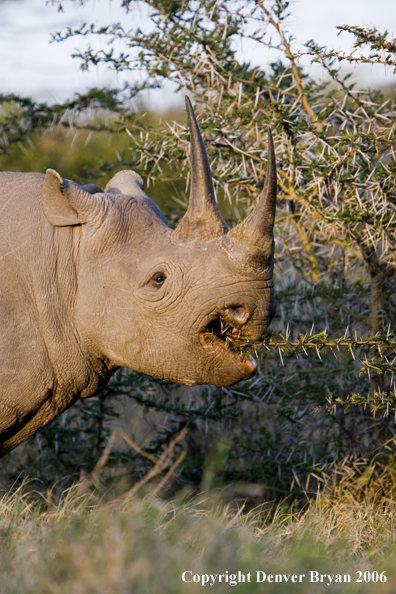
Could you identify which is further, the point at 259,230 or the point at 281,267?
the point at 281,267

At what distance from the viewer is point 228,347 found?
3.62 m

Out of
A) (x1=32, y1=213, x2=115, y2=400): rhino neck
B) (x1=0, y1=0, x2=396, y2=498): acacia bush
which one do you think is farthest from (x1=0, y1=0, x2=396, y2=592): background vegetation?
(x1=32, y1=213, x2=115, y2=400): rhino neck

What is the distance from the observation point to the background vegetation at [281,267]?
5254 millimetres

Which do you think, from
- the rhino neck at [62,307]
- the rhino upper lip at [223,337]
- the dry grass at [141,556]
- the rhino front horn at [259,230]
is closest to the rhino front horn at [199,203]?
the rhino front horn at [259,230]

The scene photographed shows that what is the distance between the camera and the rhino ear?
376cm

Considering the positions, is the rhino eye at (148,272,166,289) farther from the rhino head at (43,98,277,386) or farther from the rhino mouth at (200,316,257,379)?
the rhino mouth at (200,316,257,379)

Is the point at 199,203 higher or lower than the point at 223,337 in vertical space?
higher

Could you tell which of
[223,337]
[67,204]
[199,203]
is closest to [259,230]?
[199,203]

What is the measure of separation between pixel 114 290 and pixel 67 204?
21.0 inches

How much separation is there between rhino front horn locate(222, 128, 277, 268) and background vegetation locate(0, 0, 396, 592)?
163 cm

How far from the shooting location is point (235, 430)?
6.81 metres

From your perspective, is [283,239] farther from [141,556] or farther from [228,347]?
[141,556]

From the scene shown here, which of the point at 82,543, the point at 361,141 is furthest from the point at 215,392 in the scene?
the point at 82,543

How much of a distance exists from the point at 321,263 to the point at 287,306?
49cm
